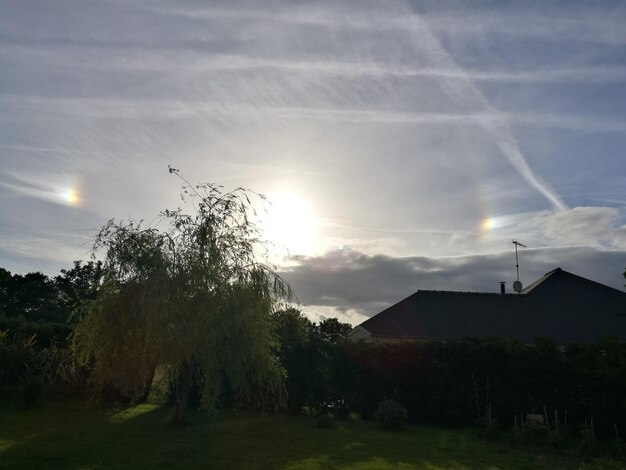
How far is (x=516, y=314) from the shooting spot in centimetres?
3325

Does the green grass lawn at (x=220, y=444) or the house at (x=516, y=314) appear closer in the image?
the green grass lawn at (x=220, y=444)

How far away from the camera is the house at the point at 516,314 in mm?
31641

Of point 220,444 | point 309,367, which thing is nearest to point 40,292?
point 309,367

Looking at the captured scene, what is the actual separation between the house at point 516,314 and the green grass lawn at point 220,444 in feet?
46.8

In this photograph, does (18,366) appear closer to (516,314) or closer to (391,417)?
(391,417)

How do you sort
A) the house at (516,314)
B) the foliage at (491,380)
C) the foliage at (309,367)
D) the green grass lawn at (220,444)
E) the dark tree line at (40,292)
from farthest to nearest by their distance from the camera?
1. the dark tree line at (40,292)
2. the house at (516,314)
3. the foliage at (309,367)
4. the foliage at (491,380)
5. the green grass lawn at (220,444)

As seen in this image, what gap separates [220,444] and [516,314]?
25.4m

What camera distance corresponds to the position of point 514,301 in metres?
34.4

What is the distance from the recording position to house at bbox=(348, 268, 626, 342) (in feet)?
104

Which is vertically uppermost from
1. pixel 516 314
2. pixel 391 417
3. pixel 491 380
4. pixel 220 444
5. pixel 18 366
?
pixel 516 314

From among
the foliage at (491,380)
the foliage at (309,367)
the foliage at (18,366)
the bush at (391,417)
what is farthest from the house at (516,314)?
the foliage at (18,366)

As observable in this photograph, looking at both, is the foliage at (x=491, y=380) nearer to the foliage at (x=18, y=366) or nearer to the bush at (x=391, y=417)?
the bush at (x=391, y=417)

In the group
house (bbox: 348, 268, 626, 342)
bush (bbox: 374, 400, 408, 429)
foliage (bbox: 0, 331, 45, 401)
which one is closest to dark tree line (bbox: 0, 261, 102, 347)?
foliage (bbox: 0, 331, 45, 401)

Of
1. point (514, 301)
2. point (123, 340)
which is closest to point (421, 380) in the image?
point (123, 340)
